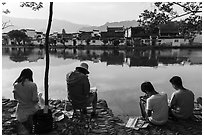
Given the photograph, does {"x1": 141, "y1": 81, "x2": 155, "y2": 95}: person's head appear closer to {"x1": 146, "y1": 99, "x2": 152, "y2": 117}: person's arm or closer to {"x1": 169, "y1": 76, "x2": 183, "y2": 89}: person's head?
{"x1": 146, "y1": 99, "x2": 152, "y2": 117}: person's arm

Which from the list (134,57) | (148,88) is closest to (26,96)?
(148,88)

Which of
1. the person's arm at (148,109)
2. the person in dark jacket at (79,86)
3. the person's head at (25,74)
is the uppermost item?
the person's head at (25,74)

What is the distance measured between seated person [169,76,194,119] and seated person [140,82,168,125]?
221mm

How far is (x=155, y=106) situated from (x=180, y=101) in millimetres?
409

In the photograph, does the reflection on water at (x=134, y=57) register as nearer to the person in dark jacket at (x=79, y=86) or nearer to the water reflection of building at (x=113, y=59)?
the water reflection of building at (x=113, y=59)

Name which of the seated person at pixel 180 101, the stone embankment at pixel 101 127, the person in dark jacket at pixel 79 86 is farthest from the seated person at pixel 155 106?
the person in dark jacket at pixel 79 86

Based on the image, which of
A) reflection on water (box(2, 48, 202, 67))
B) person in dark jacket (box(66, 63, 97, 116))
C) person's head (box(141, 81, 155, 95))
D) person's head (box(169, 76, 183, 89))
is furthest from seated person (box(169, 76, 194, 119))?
reflection on water (box(2, 48, 202, 67))

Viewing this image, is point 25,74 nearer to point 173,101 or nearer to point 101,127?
point 101,127

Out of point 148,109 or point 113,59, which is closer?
point 148,109

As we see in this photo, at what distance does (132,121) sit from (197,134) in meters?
0.87

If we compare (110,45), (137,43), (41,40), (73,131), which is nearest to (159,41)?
(137,43)

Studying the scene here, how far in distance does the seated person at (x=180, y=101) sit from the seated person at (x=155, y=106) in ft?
0.73

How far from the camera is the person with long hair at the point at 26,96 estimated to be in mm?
2668

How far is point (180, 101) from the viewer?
307cm
